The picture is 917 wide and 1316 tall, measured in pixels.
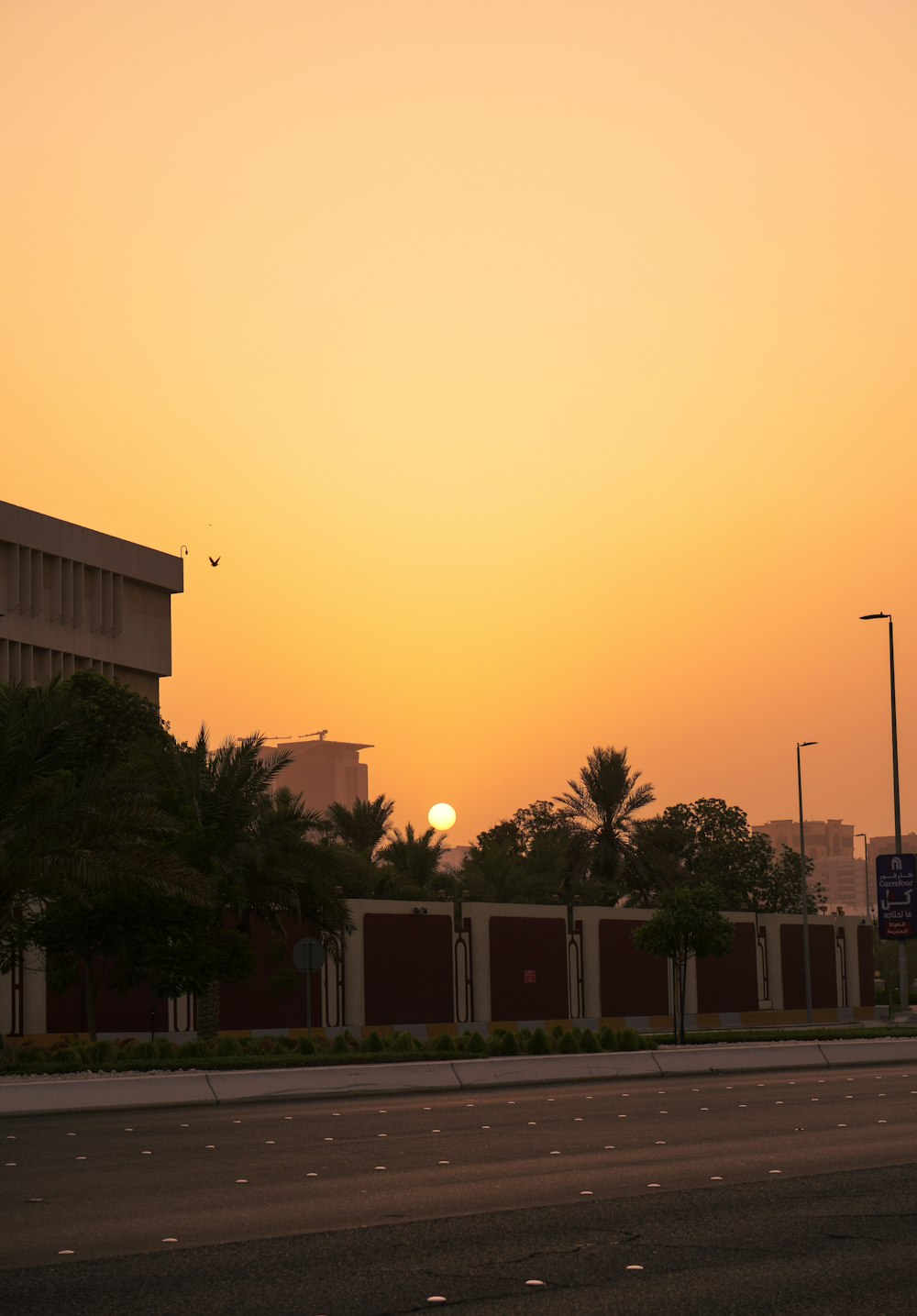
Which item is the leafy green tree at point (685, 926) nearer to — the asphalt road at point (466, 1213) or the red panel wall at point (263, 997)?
the red panel wall at point (263, 997)

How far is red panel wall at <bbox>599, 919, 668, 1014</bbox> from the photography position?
56.8 metres

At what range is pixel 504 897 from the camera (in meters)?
68.1

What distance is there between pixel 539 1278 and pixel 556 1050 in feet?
78.2

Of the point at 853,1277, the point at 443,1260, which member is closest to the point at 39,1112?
the point at 443,1260

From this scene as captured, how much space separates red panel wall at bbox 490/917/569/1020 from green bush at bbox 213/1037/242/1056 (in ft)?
66.7

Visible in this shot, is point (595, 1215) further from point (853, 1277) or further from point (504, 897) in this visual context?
point (504, 897)

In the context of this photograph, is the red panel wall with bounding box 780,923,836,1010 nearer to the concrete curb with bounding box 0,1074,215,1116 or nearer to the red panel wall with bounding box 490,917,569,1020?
the red panel wall with bounding box 490,917,569,1020

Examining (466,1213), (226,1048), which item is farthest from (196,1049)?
(466,1213)

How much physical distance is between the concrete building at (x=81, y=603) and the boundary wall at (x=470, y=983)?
3463 centimetres

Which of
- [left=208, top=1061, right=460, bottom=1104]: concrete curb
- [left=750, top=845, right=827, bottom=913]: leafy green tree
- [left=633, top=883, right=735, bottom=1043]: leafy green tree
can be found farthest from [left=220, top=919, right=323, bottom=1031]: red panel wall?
[left=750, top=845, right=827, bottom=913]: leafy green tree

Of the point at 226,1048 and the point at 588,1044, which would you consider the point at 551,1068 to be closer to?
the point at 588,1044

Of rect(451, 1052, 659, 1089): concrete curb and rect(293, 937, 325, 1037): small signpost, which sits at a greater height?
rect(293, 937, 325, 1037): small signpost

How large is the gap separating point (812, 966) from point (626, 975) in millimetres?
14565

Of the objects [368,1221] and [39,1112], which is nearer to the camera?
[368,1221]
